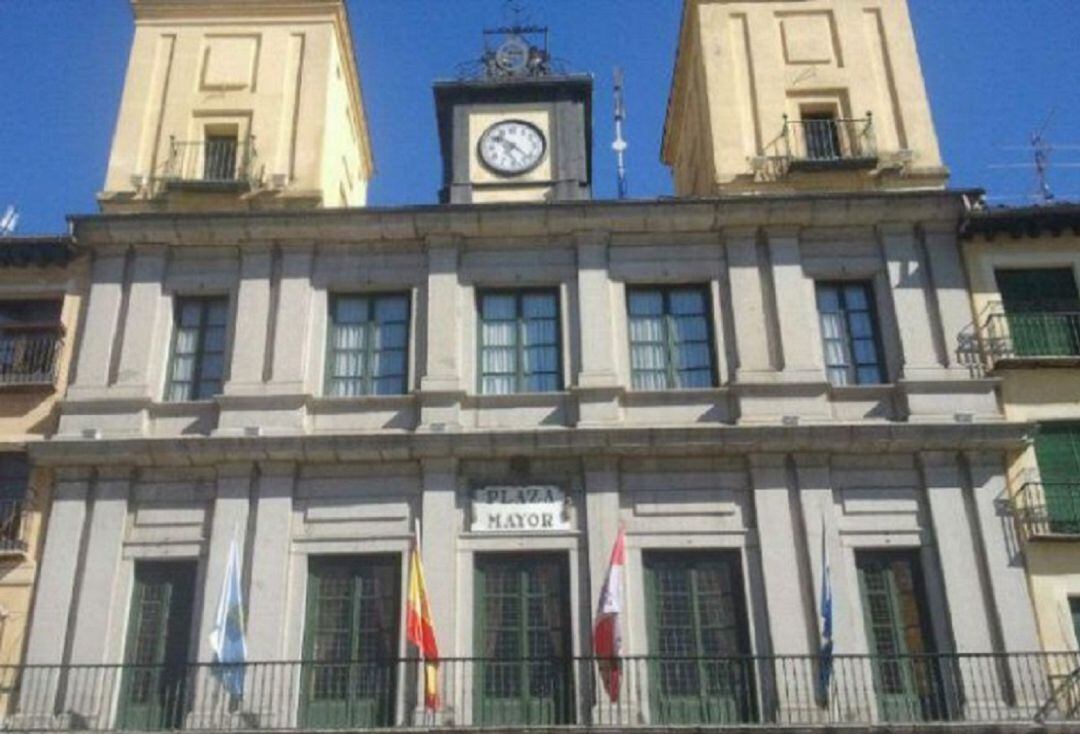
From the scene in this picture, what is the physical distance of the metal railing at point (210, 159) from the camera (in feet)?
70.4

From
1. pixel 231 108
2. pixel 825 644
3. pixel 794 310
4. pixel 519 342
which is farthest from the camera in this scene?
pixel 231 108

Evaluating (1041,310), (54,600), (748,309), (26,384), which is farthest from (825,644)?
(26,384)

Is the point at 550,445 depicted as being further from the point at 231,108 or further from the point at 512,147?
the point at 231,108

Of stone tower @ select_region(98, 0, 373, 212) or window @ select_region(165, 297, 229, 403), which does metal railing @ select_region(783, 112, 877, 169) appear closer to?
stone tower @ select_region(98, 0, 373, 212)

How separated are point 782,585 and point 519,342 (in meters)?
5.47

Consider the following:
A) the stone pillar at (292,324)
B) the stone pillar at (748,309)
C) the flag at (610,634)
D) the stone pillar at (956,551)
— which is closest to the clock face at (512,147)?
the stone pillar at (292,324)

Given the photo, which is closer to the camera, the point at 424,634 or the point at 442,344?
the point at 424,634

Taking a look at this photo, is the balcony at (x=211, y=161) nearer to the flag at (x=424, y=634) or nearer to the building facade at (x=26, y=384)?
the building facade at (x=26, y=384)

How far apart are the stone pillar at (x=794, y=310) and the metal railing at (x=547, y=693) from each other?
4.41 meters

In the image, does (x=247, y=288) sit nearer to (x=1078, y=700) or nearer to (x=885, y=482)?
(x=885, y=482)

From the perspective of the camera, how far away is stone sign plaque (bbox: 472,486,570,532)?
18250 mm

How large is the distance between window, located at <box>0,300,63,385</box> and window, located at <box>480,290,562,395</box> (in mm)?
6603

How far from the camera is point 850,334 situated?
65.3 ft

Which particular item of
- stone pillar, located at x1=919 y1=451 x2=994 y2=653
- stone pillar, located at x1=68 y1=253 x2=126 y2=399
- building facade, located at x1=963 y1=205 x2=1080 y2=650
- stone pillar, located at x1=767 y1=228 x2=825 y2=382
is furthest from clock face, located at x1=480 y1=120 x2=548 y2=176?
stone pillar, located at x1=919 y1=451 x2=994 y2=653
